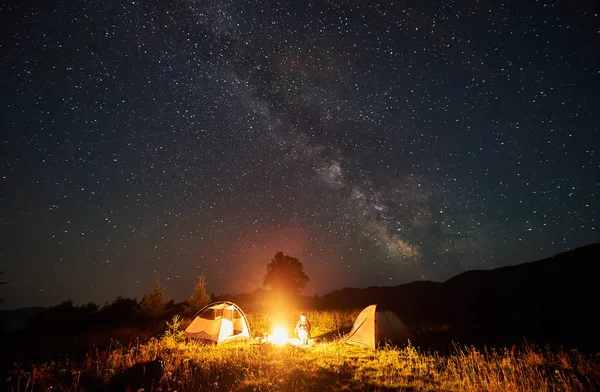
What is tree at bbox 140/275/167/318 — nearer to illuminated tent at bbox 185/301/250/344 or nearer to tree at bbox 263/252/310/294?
illuminated tent at bbox 185/301/250/344

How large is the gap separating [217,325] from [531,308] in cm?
2115

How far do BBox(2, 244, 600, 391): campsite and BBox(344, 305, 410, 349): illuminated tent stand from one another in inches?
1.8

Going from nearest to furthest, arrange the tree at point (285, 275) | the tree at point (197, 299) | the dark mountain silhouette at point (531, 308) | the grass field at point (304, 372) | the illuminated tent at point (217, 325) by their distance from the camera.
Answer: the grass field at point (304, 372) → the illuminated tent at point (217, 325) → the dark mountain silhouette at point (531, 308) → the tree at point (197, 299) → the tree at point (285, 275)

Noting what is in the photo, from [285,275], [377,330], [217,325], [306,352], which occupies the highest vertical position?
[285,275]

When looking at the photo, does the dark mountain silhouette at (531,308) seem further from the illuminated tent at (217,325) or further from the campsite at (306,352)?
the illuminated tent at (217,325)

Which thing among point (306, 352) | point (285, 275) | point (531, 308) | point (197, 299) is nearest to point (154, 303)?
point (197, 299)

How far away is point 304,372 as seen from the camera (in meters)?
7.62

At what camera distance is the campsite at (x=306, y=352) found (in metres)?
6.51

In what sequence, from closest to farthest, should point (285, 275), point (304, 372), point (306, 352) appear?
point (304, 372), point (306, 352), point (285, 275)

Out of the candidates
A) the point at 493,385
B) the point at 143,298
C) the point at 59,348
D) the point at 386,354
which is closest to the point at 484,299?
the point at 386,354

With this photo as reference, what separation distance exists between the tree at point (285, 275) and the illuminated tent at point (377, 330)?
37561mm

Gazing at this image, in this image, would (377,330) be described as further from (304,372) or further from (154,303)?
(154,303)

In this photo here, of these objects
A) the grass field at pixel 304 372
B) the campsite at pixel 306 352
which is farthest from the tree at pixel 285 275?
the grass field at pixel 304 372

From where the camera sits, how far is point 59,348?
472 inches
